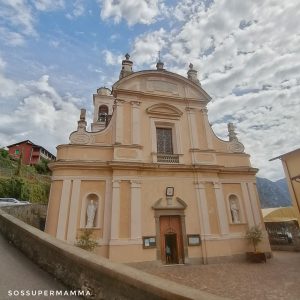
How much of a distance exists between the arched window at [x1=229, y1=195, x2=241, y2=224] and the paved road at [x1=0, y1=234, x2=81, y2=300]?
10.7 metres

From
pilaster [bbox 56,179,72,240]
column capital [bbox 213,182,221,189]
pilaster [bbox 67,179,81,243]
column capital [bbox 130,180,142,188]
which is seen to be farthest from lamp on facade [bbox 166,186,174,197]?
pilaster [bbox 56,179,72,240]

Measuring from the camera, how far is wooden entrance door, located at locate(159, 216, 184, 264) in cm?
1121

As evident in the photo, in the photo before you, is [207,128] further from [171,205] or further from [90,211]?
[90,211]

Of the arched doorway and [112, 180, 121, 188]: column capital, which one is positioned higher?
[112, 180, 121, 188]: column capital

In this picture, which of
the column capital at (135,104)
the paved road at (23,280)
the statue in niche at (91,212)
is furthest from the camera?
the column capital at (135,104)

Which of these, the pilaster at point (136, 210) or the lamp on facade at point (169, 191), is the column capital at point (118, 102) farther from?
the lamp on facade at point (169, 191)

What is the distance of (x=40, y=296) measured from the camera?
318 centimetres

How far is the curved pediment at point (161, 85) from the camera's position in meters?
13.8

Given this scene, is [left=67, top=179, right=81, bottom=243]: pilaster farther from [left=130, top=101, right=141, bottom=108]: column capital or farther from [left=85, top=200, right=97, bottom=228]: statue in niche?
[left=130, top=101, right=141, bottom=108]: column capital

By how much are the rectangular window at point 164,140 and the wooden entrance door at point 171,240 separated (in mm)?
3954

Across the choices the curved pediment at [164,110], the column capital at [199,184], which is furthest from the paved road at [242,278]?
the curved pediment at [164,110]

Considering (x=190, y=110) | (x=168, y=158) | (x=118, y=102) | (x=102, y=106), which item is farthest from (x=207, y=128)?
(x=102, y=106)

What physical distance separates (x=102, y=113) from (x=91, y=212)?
992 centimetres

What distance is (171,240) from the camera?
38.1 ft
